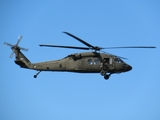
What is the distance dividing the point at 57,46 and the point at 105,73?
7117mm

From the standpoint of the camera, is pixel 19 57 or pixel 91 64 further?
pixel 19 57

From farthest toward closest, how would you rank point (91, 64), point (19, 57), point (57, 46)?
point (19, 57) → point (91, 64) → point (57, 46)

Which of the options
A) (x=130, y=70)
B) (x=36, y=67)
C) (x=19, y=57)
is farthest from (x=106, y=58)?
(x=19, y=57)

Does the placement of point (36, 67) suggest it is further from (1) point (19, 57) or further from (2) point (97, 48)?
(2) point (97, 48)

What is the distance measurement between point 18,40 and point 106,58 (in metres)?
14.4

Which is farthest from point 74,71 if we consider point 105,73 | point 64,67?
point 105,73

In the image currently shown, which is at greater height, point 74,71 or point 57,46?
point 57,46

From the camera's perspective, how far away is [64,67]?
117 feet

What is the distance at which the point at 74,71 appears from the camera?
117 feet

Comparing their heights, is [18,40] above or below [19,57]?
above

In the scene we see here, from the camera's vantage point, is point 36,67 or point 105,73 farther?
point 36,67

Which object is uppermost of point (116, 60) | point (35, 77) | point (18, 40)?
point (18, 40)

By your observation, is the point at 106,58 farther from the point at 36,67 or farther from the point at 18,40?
the point at 18,40

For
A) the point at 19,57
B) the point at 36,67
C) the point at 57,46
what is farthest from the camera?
the point at 19,57
